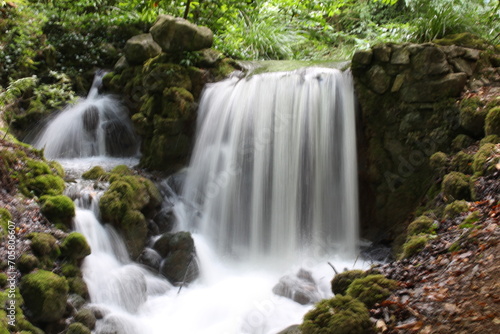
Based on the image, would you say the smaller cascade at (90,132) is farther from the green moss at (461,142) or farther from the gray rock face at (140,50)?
the green moss at (461,142)

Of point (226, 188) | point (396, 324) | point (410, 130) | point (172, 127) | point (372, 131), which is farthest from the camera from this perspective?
point (172, 127)

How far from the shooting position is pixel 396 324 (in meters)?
2.82

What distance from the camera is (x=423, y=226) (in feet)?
15.2

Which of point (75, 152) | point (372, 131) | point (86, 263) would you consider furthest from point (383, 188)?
point (75, 152)

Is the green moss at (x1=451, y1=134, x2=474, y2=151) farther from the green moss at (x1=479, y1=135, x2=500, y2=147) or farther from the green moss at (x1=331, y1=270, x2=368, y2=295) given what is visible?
the green moss at (x1=331, y1=270, x2=368, y2=295)

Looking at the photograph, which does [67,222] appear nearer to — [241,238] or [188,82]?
[241,238]


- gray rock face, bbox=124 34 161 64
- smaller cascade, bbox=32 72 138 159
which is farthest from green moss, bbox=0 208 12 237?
gray rock face, bbox=124 34 161 64

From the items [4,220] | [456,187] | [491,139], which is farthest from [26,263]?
[491,139]

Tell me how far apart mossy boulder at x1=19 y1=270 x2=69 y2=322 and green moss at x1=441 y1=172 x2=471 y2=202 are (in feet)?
15.5

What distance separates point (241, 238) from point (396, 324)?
425 centimetres

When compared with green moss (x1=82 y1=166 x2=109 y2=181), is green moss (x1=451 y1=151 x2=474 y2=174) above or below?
below

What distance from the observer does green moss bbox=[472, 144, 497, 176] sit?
4.56m

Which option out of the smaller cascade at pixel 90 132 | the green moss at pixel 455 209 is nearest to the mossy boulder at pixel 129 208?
the smaller cascade at pixel 90 132

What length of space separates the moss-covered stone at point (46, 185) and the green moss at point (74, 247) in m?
1.00
